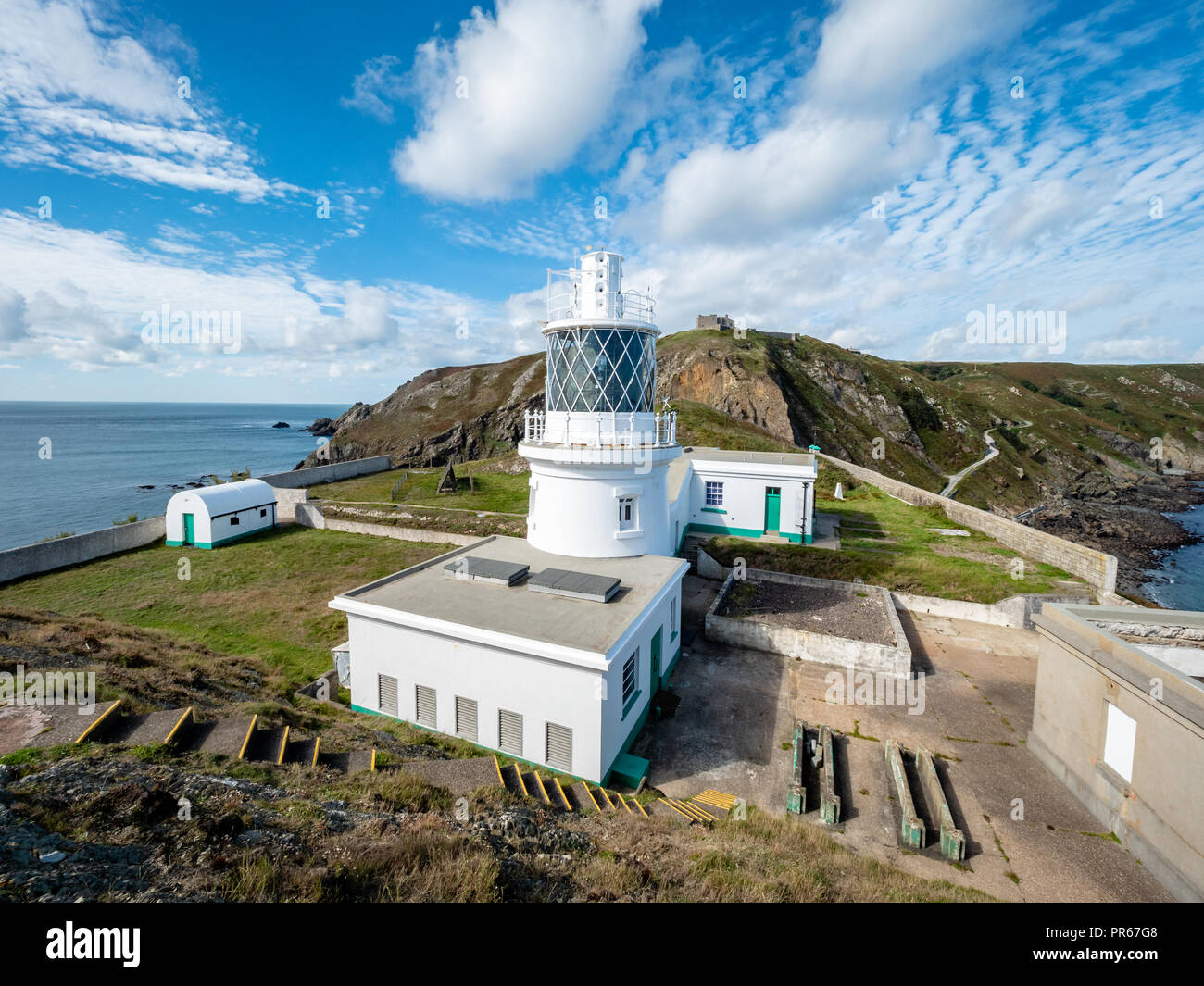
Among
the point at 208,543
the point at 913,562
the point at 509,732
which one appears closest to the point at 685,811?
the point at 509,732

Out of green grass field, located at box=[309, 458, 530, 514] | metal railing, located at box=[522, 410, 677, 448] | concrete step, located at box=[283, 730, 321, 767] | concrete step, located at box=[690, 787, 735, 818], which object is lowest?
concrete step, located at box=[690, 787, 735, 818]

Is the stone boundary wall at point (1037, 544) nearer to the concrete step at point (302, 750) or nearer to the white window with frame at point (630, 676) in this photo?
the white window with frame at point (630, 676)

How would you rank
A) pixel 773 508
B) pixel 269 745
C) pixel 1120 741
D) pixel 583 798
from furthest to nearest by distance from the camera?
pixel 773 508 < pixel 583 798 < pixel 1120 741 < pixel 269 745

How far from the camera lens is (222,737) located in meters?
8.56

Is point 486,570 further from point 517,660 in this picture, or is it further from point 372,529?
point 372,529

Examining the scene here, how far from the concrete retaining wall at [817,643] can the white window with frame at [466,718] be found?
8.02m

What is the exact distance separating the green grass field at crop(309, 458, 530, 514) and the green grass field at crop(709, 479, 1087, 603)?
13.8 m

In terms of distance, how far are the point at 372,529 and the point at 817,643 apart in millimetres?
22536

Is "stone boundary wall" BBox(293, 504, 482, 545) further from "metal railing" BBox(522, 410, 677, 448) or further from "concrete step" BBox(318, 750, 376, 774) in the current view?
"concrete step" BBox(318, 750, 376, 774)

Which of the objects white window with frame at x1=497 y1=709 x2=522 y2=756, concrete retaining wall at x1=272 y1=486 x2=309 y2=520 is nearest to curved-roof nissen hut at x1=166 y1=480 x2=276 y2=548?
concrete retaining wall at x1=272 y1=486 x2=309 y2=520

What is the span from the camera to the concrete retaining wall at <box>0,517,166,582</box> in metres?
20.9

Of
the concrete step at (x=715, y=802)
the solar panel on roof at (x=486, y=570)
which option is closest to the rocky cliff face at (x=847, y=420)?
the solar panel on roof at (x=486, y=570)
